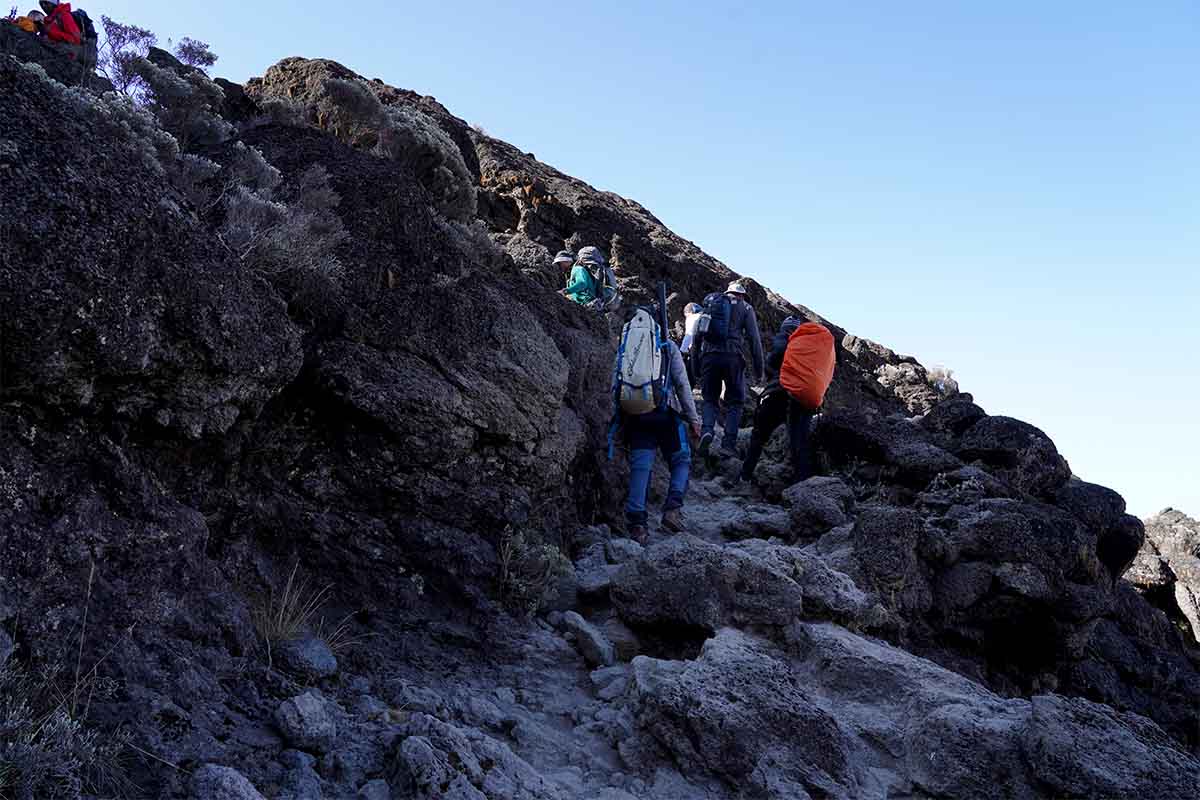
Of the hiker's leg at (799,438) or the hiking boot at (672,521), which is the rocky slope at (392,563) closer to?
the hiking boot at (672,521)

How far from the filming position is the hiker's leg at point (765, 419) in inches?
451

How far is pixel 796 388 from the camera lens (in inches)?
432

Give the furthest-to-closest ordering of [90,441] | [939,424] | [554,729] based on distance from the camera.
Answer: [939,424] < [554,729] < [90,441]

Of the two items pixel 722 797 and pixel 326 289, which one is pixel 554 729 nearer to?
pixel 722 797

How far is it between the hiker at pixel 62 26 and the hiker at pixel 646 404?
21.1 feet

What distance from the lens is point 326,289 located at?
6168 millimetres

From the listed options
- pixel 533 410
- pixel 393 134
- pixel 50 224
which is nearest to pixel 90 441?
pixel 50 224

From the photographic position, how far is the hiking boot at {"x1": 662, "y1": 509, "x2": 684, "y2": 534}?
945 centimetres

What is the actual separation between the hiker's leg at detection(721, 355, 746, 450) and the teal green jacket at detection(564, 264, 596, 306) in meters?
2.28

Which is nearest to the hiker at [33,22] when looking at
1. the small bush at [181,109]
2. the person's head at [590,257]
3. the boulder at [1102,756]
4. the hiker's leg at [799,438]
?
the small bush at [181,109]

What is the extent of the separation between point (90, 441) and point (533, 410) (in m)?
3.61

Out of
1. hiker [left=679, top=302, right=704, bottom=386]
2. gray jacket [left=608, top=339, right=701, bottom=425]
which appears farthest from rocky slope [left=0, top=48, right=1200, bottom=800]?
hiker [left=679, top=302, right=704, bottom=386]

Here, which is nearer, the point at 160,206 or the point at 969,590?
the point at 160,206

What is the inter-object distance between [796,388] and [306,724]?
27.2ft
